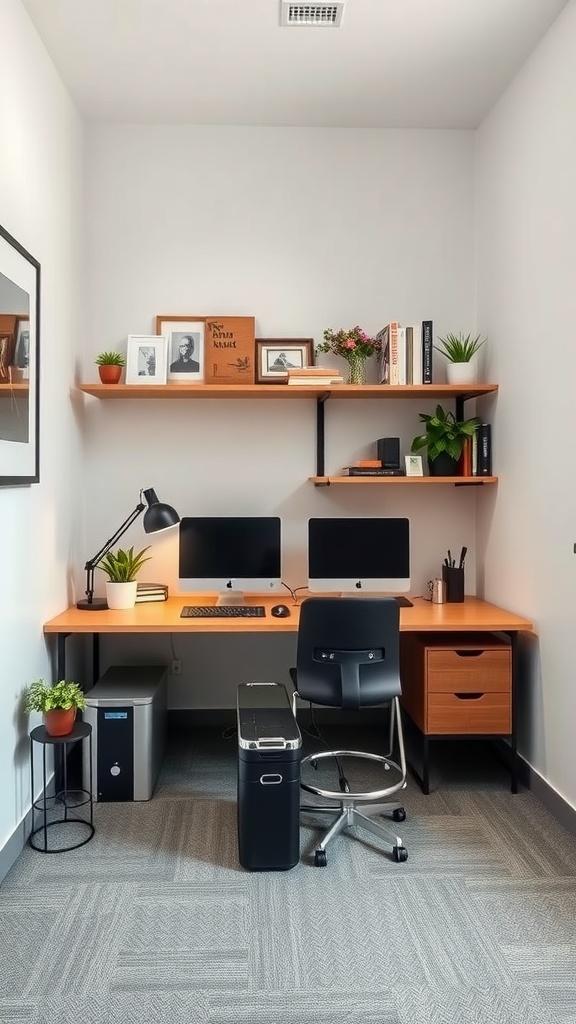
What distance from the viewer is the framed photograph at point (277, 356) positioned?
349 cm

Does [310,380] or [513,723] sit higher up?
[310,380]

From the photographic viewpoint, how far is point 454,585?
337 cm

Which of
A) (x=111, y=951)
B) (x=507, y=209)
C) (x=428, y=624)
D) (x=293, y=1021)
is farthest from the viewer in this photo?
(x=507, y=209)

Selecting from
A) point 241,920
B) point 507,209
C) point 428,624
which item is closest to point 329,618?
point 428,624

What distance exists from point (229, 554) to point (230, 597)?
8.7 inches

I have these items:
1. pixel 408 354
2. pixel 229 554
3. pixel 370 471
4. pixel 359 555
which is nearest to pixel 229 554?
pixel 229 554

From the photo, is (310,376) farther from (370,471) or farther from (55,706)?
(55,706)

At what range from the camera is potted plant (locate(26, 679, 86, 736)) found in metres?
2.47

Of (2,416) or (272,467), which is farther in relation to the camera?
(272,467)

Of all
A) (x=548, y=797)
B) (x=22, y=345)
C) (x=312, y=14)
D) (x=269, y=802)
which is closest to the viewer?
(x=269, y=802)

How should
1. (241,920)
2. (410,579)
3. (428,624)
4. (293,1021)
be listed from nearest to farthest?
(293,1021), (241,920), (428,624), (410,579)

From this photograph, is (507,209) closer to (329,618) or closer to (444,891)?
(329,618)

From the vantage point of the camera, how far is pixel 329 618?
2523 mm

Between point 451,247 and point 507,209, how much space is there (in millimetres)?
453
